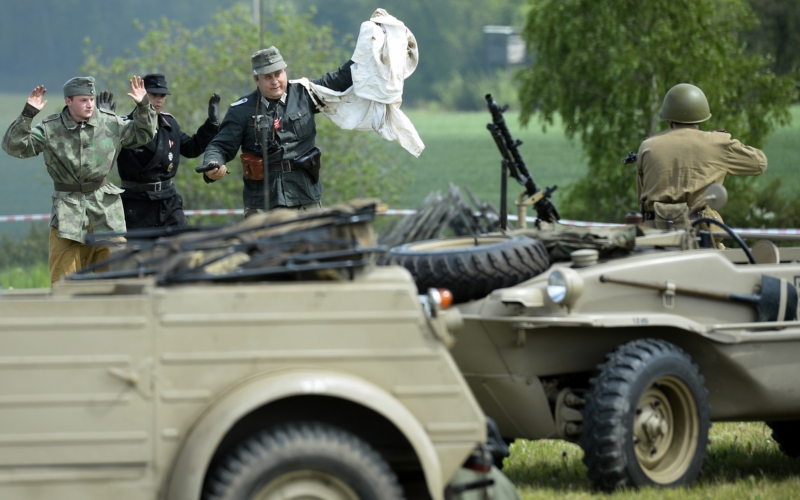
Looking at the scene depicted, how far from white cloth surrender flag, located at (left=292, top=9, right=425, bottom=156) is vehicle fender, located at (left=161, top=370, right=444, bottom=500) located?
4.29 meters

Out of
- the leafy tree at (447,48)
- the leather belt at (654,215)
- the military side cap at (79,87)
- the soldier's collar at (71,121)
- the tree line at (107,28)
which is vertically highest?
the leafy tree at (447,48)

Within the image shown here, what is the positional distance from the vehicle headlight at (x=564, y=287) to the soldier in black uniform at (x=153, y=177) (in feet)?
15.1

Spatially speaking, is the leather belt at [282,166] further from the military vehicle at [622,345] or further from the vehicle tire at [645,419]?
the vehicle tire at [645,419]

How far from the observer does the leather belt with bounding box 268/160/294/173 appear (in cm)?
834

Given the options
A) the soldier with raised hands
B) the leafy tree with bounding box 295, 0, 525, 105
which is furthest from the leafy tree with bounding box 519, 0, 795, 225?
the leafy tree with bounding box 295, 0, 525, 105

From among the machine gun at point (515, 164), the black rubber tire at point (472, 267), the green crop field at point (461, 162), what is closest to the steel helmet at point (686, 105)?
the machine gun at point (515, 164)

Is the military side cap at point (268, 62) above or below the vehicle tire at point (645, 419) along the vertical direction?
above

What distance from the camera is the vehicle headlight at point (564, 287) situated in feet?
17.6

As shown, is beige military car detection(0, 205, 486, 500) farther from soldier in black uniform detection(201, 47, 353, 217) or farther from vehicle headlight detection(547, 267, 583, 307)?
soldier in black uniform detection(201, 47, 353, 217)

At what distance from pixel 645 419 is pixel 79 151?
15.3 feet

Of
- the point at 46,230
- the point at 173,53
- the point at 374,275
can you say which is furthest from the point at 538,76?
the point at 374,275

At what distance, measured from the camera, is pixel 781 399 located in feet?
19.6

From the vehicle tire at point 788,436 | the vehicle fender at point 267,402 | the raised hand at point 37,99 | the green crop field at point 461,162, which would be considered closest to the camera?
the vehicle fender at point 267,402

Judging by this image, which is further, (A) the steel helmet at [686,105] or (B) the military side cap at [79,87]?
(B) the military side cap at [79,87]
